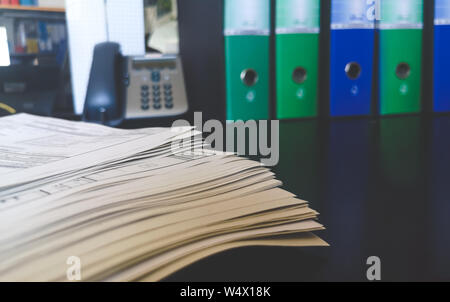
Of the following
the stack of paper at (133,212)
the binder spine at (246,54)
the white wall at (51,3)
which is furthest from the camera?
the white wall at (51,3)

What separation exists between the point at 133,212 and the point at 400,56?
854 millimetres

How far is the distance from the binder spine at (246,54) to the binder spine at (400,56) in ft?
0.85

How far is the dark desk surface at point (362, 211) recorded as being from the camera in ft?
0.79

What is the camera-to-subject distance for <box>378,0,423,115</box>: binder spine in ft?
3.01

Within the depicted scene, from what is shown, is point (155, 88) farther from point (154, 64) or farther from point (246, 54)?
point (246, 54)

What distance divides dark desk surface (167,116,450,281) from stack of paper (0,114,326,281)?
0.02 metres

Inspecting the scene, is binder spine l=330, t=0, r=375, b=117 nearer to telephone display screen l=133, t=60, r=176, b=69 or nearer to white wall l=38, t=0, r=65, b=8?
telephone display screen l=133, t=60, r=176, b=69

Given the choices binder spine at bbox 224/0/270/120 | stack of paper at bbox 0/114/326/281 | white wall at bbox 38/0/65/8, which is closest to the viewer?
stack of paper at bbox 0/114/326/281

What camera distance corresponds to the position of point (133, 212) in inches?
9.5

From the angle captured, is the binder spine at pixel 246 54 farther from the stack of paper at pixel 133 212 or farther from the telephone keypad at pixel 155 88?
the stack of paper at pixel 133 212

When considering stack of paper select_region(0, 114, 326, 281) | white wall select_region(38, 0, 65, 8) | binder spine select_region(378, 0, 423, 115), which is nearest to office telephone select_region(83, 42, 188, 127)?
binder spine select_region(378, 0, 423, 115)

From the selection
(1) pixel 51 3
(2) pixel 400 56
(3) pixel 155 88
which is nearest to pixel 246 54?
(3) pixel 155 88

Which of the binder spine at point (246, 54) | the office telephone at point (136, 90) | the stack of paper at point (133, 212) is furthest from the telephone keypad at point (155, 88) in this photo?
the stack of paper at point (133, 212)

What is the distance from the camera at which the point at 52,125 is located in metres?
0.54
